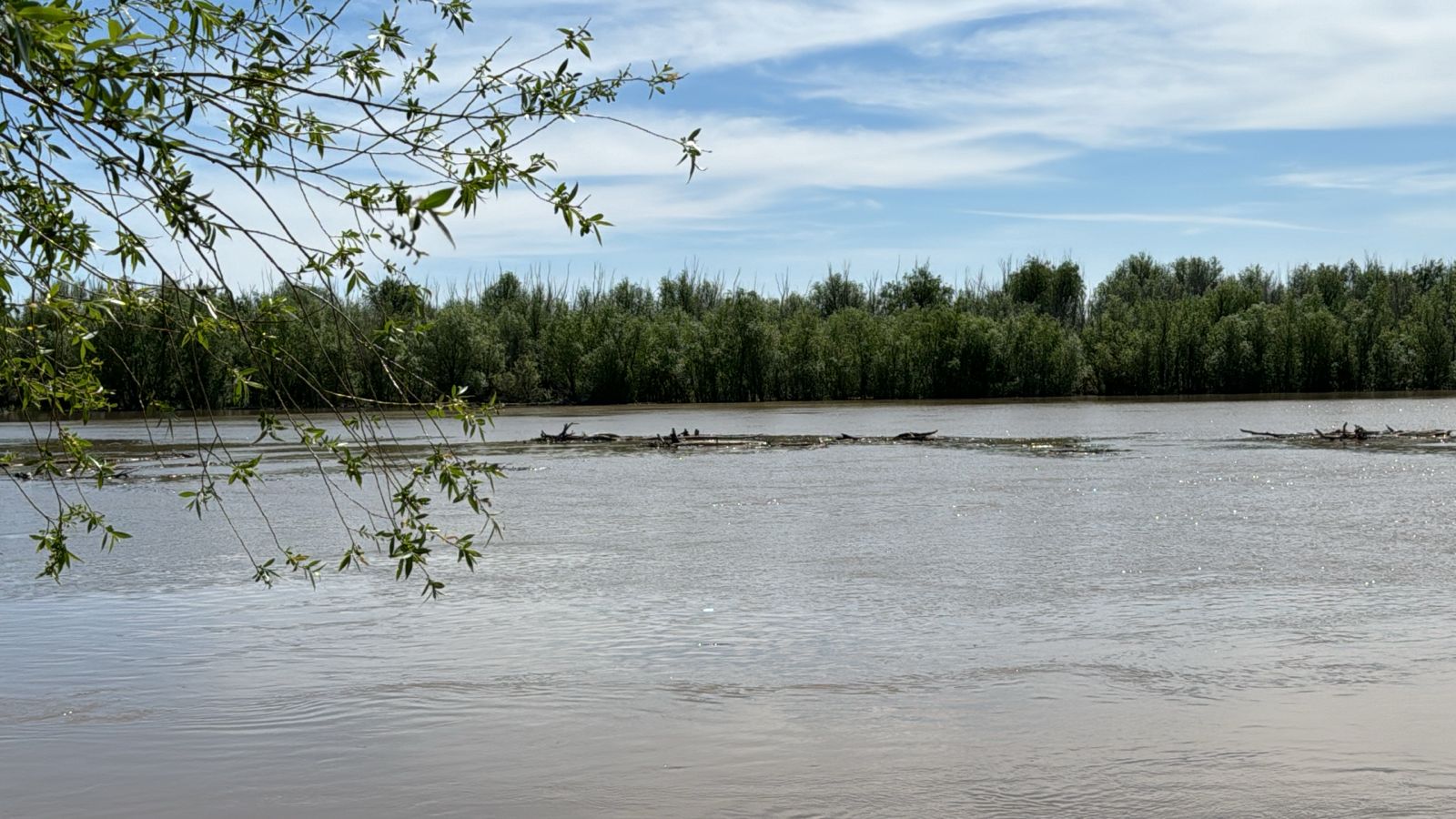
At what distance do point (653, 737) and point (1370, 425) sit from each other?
44752 millimetres

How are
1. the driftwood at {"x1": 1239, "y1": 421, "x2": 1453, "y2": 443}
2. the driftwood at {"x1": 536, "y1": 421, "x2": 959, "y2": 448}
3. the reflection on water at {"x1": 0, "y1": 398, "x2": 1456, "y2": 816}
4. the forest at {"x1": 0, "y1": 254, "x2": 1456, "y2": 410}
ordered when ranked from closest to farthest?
1. the reflection on water at {"x1": 0, "y1": 398, "x2": 1456, "y2": 816}
2. the driftwood at {"x1": 1239, "y1": 421, "x2": 1453, "y2": 443}
3. the driftwood at {"x1": 536, "y1": 421, "x2": 959, "y2": 448}
4. the forest at {"x1": 0, "y1": 254, "x2": 1456, "y2": 410}

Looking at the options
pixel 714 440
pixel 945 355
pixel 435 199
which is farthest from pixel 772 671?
pixel 945 355


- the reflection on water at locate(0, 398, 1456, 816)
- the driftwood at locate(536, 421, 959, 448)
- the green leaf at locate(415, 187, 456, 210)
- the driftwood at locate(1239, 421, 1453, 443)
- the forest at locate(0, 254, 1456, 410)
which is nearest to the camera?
the green leaf at locate(415, 187, 456, 210)

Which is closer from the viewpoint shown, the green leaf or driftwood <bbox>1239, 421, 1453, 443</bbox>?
the green leaf

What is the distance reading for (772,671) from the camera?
9.67 metres

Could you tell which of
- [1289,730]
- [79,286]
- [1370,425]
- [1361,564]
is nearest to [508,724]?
[79,286]

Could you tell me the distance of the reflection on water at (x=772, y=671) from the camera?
7.12 meters

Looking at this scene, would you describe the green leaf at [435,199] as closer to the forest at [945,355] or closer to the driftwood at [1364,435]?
the driftwood at [1364,435]

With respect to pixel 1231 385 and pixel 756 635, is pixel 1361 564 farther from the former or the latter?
pixel 1231 385

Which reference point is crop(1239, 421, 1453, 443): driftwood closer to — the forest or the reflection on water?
the reflection on water

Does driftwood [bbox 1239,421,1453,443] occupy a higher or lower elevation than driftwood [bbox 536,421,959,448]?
lower

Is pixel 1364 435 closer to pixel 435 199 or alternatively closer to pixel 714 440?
pixel 714 440

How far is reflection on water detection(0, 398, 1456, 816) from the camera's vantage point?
7.12 metres

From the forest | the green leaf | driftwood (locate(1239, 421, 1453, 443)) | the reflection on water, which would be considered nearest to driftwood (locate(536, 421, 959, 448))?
driftwood (locate(1239, 421, 1453, 443))
